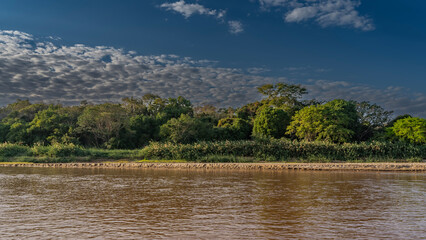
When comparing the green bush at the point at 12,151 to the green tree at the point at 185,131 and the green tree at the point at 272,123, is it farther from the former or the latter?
→ the green tree at the point at 272,123

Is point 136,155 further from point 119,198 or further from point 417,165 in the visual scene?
point 417,165

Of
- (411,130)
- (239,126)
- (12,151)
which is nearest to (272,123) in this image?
(239,126)

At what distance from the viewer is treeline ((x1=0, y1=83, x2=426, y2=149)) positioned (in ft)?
121

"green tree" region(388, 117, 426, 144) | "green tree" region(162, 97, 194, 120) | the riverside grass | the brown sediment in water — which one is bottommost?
the brown sediment in water

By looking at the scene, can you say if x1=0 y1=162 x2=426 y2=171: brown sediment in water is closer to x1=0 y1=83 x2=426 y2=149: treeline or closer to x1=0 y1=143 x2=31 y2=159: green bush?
x1=0 y1=143 x2=31 y2=159: green bush

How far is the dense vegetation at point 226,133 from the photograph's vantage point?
3156 cm

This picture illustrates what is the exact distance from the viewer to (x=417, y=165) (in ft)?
78.7

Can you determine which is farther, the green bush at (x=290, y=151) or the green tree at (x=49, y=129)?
the green tree at (x=49, y=129)

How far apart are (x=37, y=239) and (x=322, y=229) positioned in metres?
6.48

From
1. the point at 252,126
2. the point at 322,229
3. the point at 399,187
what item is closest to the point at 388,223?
the point at 322,229

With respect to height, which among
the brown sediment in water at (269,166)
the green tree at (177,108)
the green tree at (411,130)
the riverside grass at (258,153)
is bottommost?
the brown sediment in water at (269,166)

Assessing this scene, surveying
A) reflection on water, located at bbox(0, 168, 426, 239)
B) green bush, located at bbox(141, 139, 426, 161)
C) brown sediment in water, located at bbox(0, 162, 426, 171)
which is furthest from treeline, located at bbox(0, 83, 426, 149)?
reflection on water, located at bbox(0, 168, 426, 239)

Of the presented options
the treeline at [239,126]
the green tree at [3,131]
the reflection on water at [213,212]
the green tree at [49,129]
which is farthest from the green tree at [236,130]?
the green tree at [3,131]

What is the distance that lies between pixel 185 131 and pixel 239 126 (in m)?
9.39
